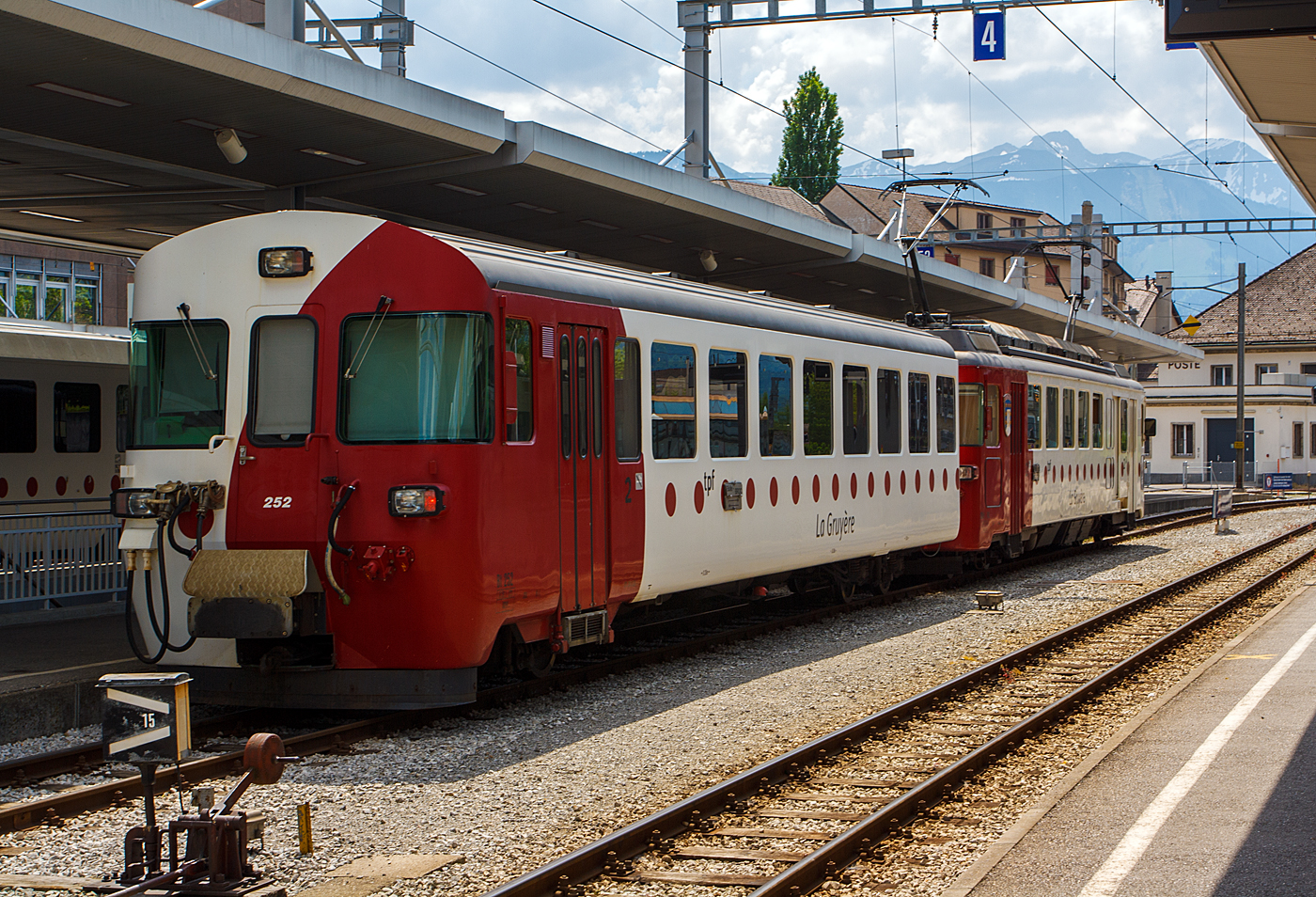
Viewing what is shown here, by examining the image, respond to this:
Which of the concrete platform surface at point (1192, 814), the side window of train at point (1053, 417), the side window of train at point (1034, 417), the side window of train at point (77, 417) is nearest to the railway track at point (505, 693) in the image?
the side window of train at point (1034, 417)

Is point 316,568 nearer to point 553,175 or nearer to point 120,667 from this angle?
point 120,667

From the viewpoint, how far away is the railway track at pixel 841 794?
6000mm

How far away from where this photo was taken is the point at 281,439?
8.78 meters

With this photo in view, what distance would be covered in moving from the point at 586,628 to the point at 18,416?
9.05m

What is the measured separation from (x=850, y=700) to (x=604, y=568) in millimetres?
2065

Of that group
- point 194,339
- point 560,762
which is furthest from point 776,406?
point 194,339

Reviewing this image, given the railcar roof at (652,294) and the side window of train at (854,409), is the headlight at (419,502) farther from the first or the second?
the side window of train at (854,409)

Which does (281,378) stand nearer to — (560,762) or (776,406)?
(560,762)

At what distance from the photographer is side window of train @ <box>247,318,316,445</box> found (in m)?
8.80

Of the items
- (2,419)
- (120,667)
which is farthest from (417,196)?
(120,667)

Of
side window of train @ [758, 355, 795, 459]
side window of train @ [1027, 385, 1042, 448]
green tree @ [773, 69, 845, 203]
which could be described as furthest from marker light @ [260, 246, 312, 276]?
green tree @ [773, 69, 845, 203]

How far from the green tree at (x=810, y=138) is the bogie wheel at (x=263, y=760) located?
63469mm

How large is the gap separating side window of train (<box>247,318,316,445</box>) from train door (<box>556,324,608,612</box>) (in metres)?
1.68

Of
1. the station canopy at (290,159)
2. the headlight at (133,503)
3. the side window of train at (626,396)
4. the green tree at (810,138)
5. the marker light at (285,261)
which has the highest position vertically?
the green tree at (810,138)
